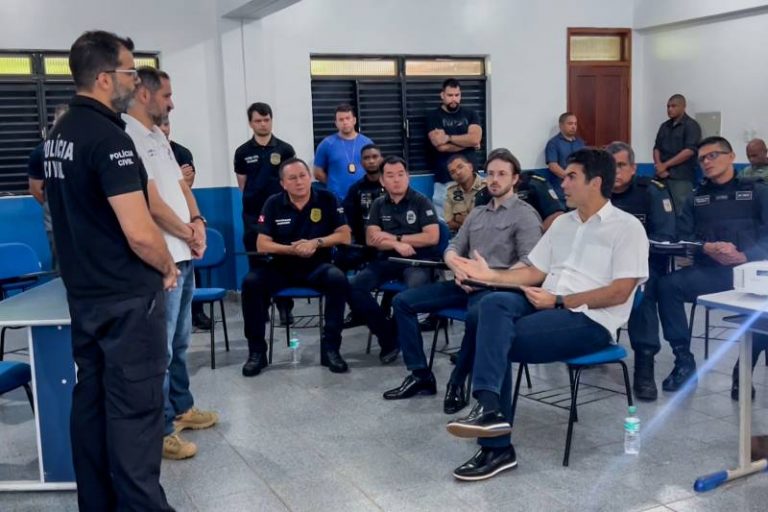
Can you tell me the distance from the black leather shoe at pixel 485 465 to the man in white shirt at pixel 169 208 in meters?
1.10

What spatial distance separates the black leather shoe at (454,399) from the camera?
3.60 m

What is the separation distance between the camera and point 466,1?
24.2ft

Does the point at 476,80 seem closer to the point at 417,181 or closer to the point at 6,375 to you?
the point at 417,181

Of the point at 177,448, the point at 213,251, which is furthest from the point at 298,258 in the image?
the point at 177,448

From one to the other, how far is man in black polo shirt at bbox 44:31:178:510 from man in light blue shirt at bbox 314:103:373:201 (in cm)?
389

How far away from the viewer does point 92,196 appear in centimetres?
220

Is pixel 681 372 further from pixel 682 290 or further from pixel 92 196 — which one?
pixel 92 196

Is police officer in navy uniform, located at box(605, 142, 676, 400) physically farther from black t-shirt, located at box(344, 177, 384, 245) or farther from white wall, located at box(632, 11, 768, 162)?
white wall, located at box(632, 11, 768, 162)

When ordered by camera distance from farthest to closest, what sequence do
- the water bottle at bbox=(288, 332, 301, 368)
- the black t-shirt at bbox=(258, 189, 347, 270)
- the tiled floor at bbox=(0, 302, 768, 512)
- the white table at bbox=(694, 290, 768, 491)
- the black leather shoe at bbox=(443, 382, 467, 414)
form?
the black t-shirt at bbox=(258, 189, 347, 270) < the water bottle at bbox=(288, 332, 301, 368) < the black leather shoe at bbox=(443, 382, 467, 414) < the tiled floor at bbox=(0, 302, 768, 512) < the white table at bbox=(694, 290, 768, 491)

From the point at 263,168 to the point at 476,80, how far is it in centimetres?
269

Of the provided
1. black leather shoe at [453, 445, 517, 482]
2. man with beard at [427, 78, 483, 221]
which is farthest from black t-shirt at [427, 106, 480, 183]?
black leather shoe at [453, 445, 517, 482]

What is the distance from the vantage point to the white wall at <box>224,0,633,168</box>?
6.66m

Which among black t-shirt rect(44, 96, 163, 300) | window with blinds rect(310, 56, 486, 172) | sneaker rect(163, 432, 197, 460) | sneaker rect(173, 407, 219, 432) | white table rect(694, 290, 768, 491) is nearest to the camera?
black t-shirt rect(44, 96, 163, 300)

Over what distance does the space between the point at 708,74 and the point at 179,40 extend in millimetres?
5019
